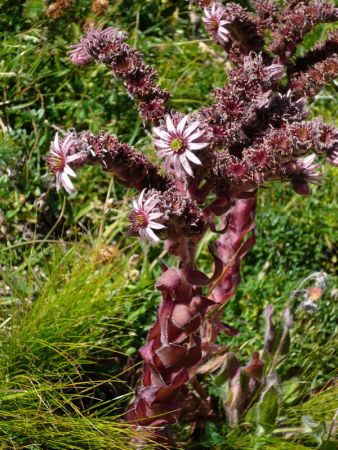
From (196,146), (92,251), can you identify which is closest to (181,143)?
(196,146)

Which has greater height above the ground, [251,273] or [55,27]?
[55,27]

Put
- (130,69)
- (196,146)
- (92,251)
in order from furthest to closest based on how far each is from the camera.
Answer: (92,251)
(130,69)
(196,146)

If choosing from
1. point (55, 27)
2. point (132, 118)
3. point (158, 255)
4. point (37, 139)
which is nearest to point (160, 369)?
point (158, 255)

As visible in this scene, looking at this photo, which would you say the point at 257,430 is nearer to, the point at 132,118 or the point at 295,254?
the point at 295,254

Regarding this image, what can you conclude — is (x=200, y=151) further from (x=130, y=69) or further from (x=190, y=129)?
(x=130, y=69)

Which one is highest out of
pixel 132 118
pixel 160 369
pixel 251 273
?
pixel 160 369

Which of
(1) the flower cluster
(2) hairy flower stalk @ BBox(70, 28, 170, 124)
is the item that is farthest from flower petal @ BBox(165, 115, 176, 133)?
(2) hairy flower stalk @ BBox(70, 28, 170, 124)

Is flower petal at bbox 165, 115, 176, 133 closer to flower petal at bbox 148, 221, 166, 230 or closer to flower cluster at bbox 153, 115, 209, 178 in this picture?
flower cluster at bbox 153, 115, 209, 178
